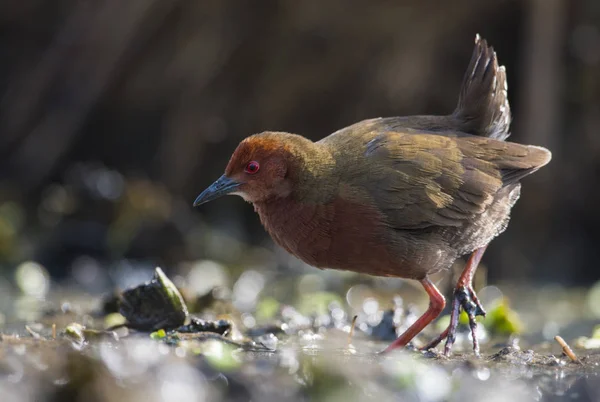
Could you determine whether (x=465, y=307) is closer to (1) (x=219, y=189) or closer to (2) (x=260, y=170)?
(2) (x=260, y=170)

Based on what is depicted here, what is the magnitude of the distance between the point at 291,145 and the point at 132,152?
5.42 metres

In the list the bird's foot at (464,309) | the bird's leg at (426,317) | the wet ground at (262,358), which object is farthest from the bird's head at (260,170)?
the bird's foot at (464,309)

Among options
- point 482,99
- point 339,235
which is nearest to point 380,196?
point 339,235

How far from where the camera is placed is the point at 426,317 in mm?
5129

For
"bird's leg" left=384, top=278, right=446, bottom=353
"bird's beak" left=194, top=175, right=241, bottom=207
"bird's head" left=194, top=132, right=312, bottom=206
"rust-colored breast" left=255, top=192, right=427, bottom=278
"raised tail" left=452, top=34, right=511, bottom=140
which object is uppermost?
"raised tail" left=452, top=34, right=511, bottom=140

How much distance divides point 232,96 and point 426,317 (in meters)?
5.20

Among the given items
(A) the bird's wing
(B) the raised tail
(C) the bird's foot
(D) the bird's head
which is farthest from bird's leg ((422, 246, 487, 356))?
(D) the bird's head

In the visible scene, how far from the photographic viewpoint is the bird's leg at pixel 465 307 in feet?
16.0

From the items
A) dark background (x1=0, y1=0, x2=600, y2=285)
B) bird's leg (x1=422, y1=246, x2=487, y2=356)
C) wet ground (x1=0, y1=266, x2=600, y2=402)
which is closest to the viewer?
wet ground (x1=0, y1=266, x2=600, y2=402)

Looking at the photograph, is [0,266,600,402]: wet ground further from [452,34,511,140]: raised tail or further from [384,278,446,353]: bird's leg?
[452,34,511,140]: raised tail

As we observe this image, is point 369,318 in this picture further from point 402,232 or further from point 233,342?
point 233,342

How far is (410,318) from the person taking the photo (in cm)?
592

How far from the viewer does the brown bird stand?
16.4ft

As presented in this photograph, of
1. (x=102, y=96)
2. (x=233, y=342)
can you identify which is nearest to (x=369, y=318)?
(x=233, y=342)
